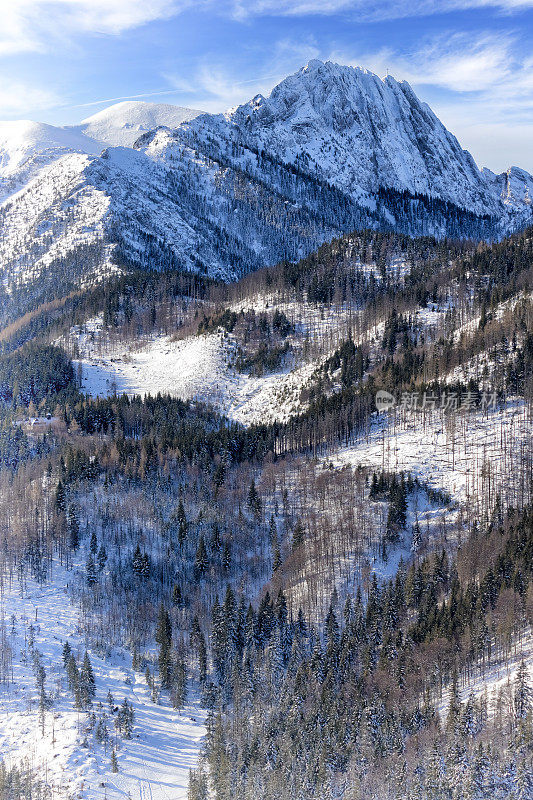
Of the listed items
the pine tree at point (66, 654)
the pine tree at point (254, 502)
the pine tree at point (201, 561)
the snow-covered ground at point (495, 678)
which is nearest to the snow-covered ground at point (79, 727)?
the pine tree at point (66, 654)

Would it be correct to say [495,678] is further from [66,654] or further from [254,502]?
[254,502]

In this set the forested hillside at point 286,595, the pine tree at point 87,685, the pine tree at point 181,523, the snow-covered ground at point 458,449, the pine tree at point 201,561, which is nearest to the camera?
the forested hillside at point 286,595

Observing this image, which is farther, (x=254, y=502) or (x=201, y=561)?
(x=254, y=502)

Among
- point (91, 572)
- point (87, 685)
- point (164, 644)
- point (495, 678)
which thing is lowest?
point (87, 685)

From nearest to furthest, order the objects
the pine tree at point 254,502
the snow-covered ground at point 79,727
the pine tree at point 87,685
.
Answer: the snow-covered ground at point 79,727
the pine tree at point 87,685
the pine tree at point 254,502

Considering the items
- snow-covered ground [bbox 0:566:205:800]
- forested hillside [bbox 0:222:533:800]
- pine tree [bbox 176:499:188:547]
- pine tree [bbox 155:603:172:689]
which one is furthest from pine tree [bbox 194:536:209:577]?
snow-covered ground [bbox 0:566:205:800]

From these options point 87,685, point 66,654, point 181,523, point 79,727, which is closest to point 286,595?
point 181,523

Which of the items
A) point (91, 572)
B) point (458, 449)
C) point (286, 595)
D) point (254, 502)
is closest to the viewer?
point (286, 595)

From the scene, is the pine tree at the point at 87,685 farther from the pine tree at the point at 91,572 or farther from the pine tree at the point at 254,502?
the pine tree at the point at 254,502

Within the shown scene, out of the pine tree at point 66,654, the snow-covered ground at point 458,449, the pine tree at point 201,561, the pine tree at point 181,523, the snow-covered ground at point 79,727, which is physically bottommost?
the snow-covered ground at point 79,727
